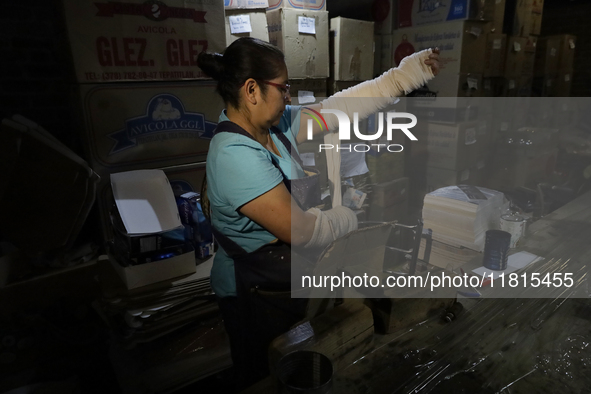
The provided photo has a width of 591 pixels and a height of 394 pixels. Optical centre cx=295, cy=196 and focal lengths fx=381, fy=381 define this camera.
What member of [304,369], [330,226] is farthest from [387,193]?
[304,369]

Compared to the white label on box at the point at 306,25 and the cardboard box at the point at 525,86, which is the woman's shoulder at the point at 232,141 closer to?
the white label on box at the point at 306,25

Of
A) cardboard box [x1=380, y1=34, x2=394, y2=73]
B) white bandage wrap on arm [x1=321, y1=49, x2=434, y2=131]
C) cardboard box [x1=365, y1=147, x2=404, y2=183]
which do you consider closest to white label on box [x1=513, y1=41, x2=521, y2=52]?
cardboard box [x1=380, y1=34, x2=394, y2=73]

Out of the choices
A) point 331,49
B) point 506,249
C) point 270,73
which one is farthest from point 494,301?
point 331,49

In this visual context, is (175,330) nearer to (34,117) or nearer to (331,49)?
(34,117)

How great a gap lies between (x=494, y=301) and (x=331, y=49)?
7.03ft

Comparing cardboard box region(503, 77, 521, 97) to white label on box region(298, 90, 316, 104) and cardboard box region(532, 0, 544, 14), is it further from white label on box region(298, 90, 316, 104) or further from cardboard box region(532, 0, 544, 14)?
white label on box region(298, 90, 316, 104)

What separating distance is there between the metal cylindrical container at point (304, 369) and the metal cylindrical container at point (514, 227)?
3.80 ft

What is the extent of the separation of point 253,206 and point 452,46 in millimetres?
2591

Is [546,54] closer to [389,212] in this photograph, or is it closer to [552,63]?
[552,63]

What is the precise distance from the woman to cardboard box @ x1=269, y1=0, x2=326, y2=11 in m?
1.41

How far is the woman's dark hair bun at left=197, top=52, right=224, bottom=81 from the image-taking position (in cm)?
114

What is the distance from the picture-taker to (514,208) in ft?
8.33

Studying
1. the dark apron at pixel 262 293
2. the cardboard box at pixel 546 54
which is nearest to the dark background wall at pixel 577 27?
the cardboard box at pixel 546 54
